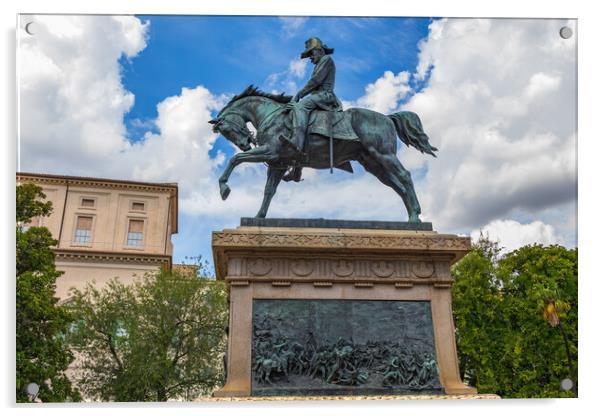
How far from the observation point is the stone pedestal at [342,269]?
8344 millimetres

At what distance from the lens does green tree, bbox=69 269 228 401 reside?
20.5 meters

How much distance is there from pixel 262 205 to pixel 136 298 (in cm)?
1725

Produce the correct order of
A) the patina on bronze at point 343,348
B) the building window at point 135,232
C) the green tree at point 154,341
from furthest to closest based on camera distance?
the building window at point 135,232
the green tree at point 154,341
the patina on bronze at point 343,348

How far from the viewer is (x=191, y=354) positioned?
70.6 ft

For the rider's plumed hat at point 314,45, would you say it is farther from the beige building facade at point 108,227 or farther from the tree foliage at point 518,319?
the beige building facade at point 108,227

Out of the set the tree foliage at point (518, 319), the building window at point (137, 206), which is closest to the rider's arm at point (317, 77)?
the tree foliage at point (518, 319)

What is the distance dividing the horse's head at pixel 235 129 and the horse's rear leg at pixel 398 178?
2.16 meters

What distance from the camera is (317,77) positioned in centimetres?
1020

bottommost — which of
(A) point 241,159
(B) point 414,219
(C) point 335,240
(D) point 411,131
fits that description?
(C) point 335,240

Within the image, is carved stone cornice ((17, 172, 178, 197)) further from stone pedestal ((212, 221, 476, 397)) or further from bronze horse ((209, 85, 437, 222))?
stone pedestal ((212, 221, 476, 397))

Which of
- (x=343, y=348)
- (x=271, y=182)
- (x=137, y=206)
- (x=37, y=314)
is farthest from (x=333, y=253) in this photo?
(x=137, y=206)

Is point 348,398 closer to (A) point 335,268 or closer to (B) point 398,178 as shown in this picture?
(A) point 335,268

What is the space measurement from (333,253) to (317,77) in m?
3.42
